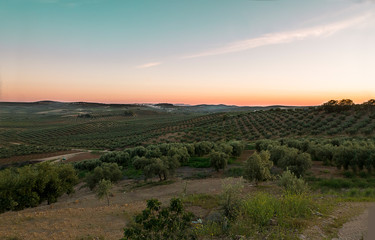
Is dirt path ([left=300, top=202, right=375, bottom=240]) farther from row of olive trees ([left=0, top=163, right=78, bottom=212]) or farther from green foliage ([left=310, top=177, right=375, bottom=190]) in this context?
row of olive trees ([left=0, top=163, right=78, bottom=212])

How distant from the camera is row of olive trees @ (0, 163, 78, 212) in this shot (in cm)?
1770

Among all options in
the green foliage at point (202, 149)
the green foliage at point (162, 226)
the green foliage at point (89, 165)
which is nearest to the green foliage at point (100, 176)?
the green foliage at point (89, 165)

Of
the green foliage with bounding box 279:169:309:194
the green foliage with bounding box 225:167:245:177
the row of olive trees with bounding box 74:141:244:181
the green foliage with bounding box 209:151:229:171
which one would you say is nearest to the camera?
the green foliage with bounding box 279:169:309:194

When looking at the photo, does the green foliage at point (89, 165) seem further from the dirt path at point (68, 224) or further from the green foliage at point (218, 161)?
the green foliage at point (218, 161)

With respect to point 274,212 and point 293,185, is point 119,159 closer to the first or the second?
point 293,185

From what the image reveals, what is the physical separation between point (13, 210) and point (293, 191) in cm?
2420

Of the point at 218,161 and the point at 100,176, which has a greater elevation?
Answer: the point at 218,161

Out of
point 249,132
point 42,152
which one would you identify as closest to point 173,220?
point 249,132

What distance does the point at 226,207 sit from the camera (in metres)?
10.8

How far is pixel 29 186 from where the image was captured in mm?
18594

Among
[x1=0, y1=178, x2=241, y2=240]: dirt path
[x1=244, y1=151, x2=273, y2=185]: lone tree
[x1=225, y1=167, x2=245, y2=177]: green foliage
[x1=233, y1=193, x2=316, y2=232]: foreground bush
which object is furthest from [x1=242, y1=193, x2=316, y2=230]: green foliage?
[x1=225, y1=167, x2=245, y2=177]: green foliage

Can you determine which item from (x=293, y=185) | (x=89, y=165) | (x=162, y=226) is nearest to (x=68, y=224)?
(x=162, y=226)

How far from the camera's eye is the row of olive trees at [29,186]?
697 inches

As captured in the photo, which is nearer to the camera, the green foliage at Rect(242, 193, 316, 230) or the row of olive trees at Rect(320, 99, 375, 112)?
the green foliage at Rect(242, 193, 316, 230)
